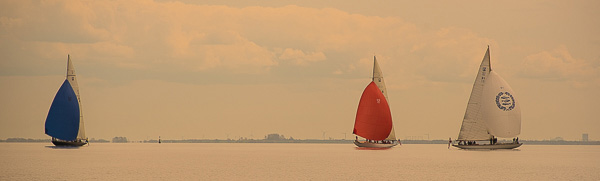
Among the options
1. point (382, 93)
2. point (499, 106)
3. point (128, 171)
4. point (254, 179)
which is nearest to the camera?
point (254, 179)

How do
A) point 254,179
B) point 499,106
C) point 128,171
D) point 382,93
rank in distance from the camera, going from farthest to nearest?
point 382,93 → point 499,106 → point 128,171 → point 254,179

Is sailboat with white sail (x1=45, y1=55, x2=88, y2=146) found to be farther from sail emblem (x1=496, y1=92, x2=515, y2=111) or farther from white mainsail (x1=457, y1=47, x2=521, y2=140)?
sail emblem (x1=496, y1=92, x2=515, y2=111)

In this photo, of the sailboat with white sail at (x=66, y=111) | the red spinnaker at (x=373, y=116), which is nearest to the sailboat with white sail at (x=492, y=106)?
the red spinnaker at (x=373, y=116)

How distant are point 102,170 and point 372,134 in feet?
183

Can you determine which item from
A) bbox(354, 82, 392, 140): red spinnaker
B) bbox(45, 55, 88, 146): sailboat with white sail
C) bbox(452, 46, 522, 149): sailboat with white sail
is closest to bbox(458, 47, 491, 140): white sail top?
bbox(452, 46, 522, 149): sailboat with white sail

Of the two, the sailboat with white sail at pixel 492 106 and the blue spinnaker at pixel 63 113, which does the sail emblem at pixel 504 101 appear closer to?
the sailboat with white sail at pixel 492 106

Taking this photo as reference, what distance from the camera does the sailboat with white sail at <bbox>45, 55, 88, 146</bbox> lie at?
12012cm

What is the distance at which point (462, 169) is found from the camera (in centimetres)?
7912

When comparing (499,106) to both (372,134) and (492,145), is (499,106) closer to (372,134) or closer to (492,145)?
(492,145)

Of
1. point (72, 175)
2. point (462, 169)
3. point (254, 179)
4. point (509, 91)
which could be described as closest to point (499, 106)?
point (509, 91)

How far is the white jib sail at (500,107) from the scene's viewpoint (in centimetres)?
11175

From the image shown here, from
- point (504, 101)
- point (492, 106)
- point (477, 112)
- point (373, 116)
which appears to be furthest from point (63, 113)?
point (504, 101)

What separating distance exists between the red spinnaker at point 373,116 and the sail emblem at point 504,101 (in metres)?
17.2

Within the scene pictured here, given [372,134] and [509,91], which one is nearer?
[509,91]
